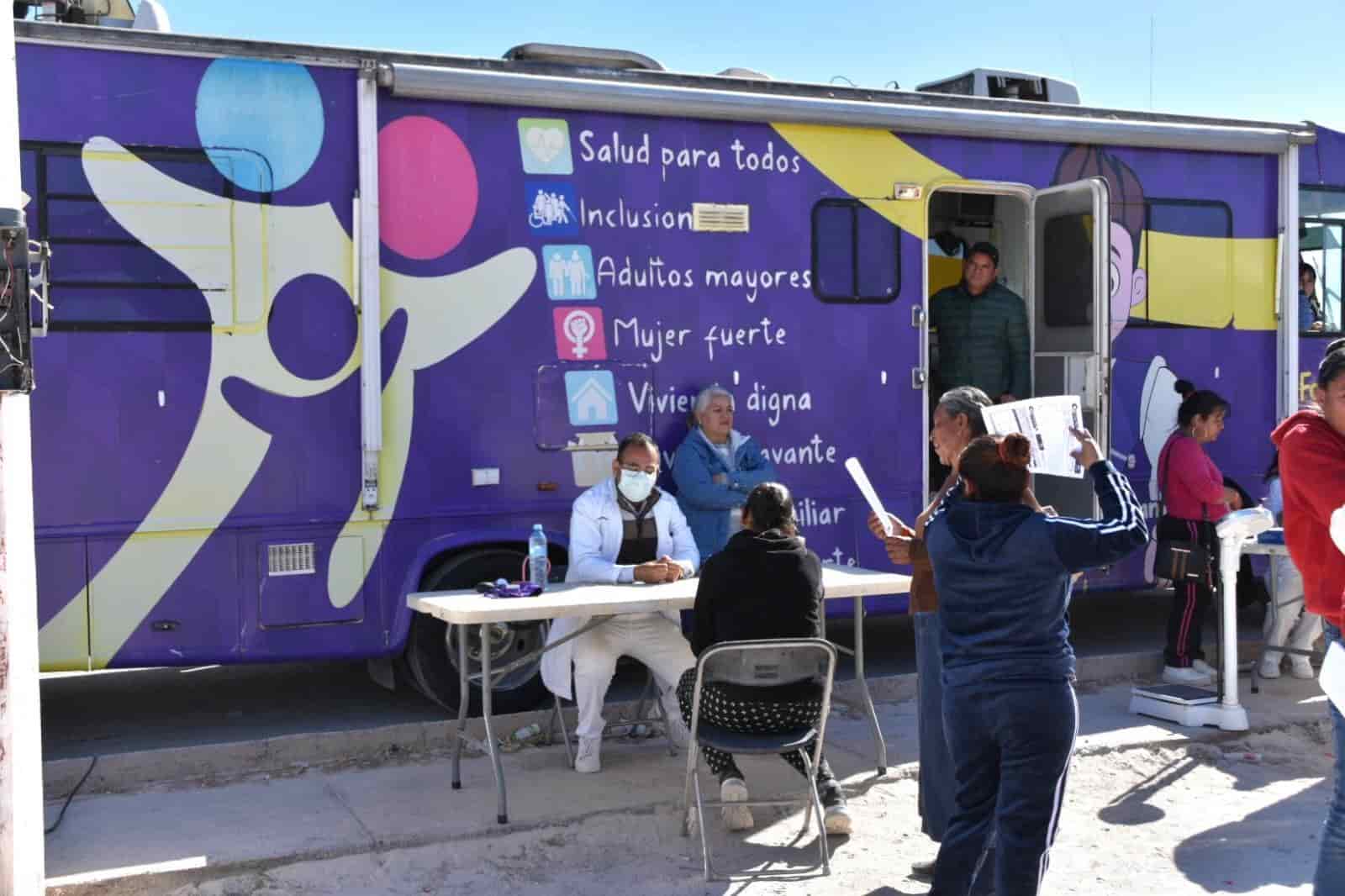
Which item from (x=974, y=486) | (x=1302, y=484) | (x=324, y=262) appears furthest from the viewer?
(x=324, y=262)

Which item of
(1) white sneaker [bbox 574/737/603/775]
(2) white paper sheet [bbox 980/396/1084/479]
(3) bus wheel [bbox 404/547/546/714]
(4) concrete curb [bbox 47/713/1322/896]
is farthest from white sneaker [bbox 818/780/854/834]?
(3) bus wheel [bbox 404/547/546/714]

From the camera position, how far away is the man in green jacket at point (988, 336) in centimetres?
838

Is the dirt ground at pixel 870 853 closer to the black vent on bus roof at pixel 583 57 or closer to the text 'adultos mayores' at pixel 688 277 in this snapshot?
the text 'adultos mayores' at pixel 688 277

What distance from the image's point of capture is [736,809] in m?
5.41

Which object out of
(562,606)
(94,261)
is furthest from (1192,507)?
(94,261)

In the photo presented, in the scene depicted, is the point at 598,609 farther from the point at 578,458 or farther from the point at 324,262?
the point at 324,262

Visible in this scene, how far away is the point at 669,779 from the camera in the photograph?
6008 mm

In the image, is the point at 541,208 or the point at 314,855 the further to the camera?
the point at 541,208

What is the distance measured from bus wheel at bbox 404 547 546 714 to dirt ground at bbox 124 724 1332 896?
1.53m

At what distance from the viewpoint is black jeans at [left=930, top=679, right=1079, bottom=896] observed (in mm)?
3912

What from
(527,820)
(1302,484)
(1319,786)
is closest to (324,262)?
(527,820)

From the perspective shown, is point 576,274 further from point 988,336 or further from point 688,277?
point 988,336

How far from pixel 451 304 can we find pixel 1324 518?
4.12 metres

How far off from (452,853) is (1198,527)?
4493 millimetres
